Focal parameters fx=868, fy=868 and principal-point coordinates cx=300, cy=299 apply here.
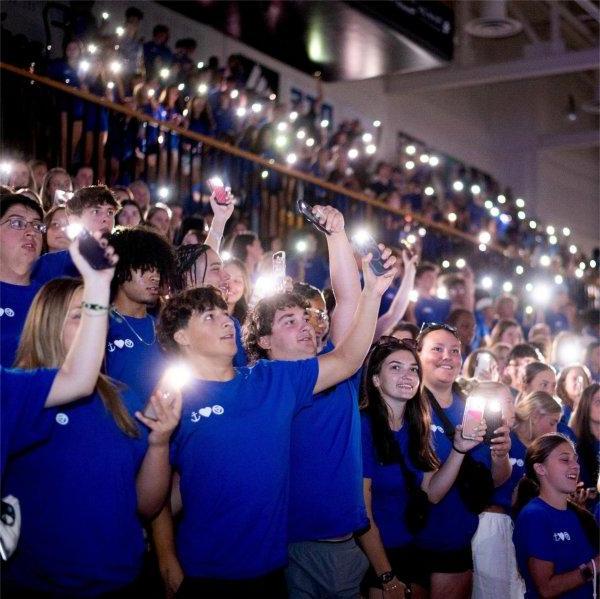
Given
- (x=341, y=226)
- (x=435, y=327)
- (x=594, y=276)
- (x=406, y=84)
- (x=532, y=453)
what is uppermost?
(x=406, y=84)

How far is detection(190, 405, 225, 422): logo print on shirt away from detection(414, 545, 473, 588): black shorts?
4.46 ft

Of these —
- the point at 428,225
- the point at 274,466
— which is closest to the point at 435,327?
the point at 274,466

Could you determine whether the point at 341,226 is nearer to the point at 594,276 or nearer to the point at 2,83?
the point at 2,83

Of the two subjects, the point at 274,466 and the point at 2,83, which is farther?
the point at 2,83

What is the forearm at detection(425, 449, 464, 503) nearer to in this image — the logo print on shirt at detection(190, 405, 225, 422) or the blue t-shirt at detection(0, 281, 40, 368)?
the logo print on shirt at detection(190, 405, 225, 422)

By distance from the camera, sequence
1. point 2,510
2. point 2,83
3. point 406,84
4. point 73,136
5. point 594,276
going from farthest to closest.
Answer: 1. point 406,84
2. point 594,276
3. point 73,136
4. point 2,83
5. point 2,510

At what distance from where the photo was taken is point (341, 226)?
332cm

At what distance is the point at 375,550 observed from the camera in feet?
10.9

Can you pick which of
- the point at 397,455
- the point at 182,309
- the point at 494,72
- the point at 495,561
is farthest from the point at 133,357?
the point at 494,72

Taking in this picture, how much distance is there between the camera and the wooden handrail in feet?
20.6

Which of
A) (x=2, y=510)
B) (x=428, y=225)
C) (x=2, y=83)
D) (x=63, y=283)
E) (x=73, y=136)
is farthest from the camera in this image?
(x=428, y=225)

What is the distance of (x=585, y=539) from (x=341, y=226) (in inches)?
76.5

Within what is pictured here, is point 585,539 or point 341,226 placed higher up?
point 341,226

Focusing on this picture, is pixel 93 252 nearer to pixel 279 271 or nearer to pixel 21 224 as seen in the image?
pixel 21 224
